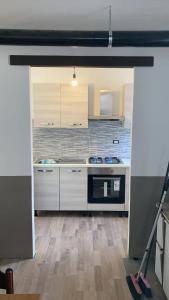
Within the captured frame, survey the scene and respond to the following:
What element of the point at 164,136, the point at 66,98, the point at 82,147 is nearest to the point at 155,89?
the point at 164,136

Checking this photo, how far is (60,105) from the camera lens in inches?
203

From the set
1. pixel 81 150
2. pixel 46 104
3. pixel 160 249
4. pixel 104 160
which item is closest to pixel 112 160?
pixel 104 160

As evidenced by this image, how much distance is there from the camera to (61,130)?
5.57 metres

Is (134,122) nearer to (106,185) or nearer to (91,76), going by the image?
(106,185)

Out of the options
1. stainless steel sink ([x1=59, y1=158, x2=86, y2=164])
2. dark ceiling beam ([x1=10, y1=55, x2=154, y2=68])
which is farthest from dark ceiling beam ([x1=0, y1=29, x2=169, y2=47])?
stainless steel sink ([x1=59, y1=158, x2=86, y2=164])

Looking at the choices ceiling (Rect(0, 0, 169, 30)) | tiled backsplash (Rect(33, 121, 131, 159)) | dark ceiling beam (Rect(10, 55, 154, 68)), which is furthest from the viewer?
tiled backsplash (Rect(33, 121, 131, 159))

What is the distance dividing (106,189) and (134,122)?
189 cm

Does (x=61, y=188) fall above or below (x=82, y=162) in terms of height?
below

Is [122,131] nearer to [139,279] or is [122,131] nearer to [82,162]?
[82,162]

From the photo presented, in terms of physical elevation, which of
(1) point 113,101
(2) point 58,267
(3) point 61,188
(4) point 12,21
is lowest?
(2) point 58,267

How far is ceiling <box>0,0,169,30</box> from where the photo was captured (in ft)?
7.80

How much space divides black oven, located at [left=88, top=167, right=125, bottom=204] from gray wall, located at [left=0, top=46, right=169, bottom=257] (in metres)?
1.44

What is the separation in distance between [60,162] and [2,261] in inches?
84.2

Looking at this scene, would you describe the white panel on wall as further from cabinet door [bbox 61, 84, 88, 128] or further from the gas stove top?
the gas stove top
